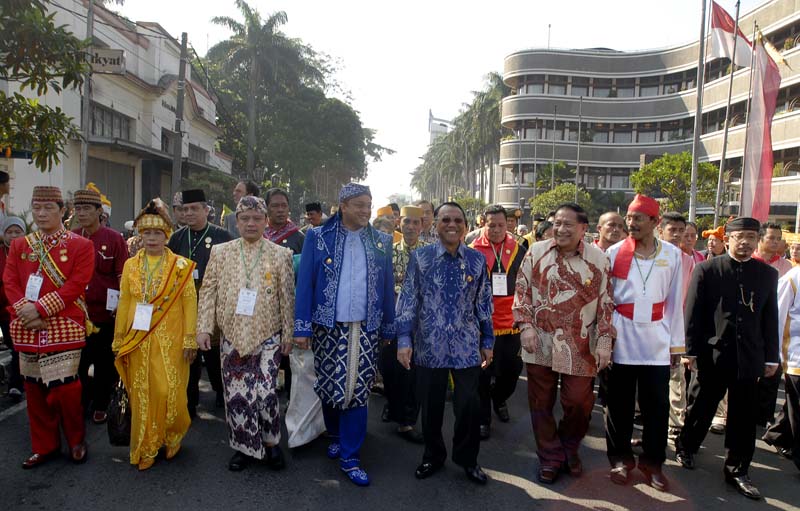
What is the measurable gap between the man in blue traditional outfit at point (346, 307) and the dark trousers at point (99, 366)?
79.0 inches

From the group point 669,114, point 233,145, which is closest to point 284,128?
point 233,145

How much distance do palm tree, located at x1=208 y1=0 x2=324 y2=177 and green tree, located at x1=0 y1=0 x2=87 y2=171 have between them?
29.6m

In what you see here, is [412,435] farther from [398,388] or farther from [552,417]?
[552,417]

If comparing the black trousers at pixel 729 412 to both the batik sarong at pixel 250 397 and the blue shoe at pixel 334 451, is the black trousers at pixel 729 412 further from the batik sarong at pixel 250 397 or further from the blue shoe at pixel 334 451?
the batik sarong at pixel 250 397

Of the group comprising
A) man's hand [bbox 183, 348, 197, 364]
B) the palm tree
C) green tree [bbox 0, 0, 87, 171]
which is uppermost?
the palm tree

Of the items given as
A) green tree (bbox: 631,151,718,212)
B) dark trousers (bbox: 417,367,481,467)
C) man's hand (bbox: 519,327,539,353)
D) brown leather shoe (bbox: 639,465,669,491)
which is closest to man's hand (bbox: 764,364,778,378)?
brown leather shoe (bbox: 639,465,669,491)

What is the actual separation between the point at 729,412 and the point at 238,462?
139 inches

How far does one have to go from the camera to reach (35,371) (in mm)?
4055

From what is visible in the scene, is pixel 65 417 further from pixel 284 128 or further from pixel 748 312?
pixel 284 128

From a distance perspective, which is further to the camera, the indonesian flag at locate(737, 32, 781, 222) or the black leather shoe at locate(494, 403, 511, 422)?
the indonesian flag at locate(737, 32, 781, 222)

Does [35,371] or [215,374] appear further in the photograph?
[215,374]

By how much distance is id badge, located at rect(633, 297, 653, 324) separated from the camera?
407 cm

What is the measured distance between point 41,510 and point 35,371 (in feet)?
3.32

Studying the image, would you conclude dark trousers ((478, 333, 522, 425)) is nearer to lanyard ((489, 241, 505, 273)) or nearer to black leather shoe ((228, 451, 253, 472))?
lanyard ((489, 241, 505, 273))
